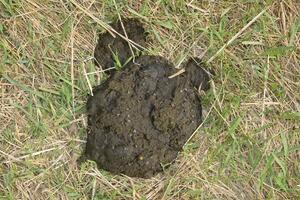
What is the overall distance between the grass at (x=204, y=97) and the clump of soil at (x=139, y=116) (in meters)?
0.08

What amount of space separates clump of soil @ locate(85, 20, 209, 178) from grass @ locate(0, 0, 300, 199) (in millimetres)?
77

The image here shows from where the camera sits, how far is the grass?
2904mm

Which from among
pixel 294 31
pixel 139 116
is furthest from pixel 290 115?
pixel 139 116

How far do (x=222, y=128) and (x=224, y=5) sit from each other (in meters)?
0.76

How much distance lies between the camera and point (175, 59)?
3.07 metres

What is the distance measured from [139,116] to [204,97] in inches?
17.1

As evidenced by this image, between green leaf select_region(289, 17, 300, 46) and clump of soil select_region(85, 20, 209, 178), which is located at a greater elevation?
green leaf select_region(289, 17, 300, 46)

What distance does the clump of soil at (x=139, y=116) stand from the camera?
9.46 ft

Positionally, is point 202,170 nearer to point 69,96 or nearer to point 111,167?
point 111,167

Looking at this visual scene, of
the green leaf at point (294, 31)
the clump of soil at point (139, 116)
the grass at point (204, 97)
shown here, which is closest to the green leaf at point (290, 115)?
the grass at point (204, 97)

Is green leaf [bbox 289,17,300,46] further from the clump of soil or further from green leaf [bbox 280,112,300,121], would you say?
the clump of soil

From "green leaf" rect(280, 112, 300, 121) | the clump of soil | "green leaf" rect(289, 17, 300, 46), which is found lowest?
"green leaf" rect(280, 112, 300, 121)

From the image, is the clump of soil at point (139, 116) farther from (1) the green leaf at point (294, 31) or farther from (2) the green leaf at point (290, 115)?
(1) the green leaf at point (294, 31)

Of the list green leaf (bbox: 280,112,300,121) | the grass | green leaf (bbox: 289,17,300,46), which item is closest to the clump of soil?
the grass
